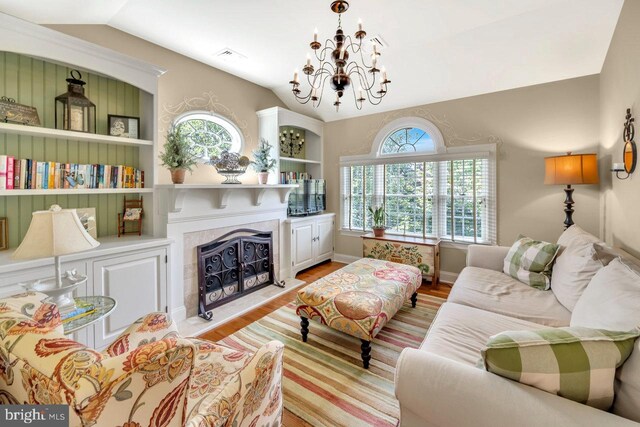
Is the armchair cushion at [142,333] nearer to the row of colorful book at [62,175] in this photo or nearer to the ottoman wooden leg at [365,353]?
the ottoman wooden leg at [365,353]

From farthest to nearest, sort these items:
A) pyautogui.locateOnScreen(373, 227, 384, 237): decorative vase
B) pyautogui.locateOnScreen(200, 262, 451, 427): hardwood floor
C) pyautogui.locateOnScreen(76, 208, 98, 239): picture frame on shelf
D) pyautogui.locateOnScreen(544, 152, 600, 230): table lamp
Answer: pyautogui.locateOnScreen(373, 227, 384, 237): decorative vase, pyautogui.locateOnScreen(544, 152, 600, 230): table lamp, pyautogui.locateOnScreen(76, 208, 98, 239): picture frame on shelf, pyautogui.locateOnScreen(200, 262, 451, 427): hardwood floor

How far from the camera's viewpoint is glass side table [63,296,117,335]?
142cm

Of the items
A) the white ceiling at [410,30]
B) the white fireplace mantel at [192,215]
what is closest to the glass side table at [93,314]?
the white fireplace mantel at [192,215]

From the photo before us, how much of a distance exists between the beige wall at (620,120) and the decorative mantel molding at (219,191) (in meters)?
3.26

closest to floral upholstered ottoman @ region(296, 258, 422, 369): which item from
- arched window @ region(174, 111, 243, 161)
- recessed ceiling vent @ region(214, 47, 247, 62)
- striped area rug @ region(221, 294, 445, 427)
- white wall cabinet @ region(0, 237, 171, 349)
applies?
striped area rug @ region(221, 294, 445, 427)

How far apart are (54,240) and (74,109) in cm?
147

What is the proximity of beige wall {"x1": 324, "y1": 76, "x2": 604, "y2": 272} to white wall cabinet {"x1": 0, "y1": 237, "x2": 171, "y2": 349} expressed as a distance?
3593mm

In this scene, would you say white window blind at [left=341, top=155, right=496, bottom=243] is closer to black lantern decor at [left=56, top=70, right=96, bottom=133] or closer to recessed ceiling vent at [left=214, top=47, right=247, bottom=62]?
recessed ceiling vent at [left=214, top=47, right=247, bottom=62]

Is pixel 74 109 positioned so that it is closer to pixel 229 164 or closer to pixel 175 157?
pixel 175 157

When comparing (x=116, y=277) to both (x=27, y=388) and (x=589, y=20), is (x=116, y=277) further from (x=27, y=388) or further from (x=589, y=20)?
(x=589, y=20)

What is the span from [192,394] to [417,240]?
334cm

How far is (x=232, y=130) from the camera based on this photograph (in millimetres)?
3691

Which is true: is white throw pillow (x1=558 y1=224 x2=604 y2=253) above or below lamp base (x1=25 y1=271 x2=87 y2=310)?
above

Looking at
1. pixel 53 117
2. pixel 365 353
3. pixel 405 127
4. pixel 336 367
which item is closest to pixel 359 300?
pixel 365 353
